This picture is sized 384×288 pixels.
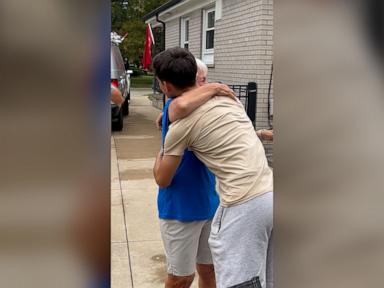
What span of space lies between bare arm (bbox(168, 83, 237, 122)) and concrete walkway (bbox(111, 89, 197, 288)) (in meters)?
1.80

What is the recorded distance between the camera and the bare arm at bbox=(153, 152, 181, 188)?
233 centimetres

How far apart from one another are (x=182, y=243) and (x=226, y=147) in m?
0.68

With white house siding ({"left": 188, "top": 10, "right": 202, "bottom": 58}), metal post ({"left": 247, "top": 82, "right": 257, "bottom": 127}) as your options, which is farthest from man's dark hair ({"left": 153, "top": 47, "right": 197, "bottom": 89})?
white house siding ({"left": 188, "top": 10, "right": 202, "bottom": 58})

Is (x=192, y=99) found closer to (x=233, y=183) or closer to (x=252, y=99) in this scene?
(x=233, y=183)

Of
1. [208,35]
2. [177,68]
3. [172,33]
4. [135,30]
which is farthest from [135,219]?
[135,30]

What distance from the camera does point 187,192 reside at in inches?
99.8

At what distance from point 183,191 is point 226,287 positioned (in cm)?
61

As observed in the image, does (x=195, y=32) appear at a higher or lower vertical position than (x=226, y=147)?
higher

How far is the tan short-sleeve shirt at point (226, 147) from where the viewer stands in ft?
7.05

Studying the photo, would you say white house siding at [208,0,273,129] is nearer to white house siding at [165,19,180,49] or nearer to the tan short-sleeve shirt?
white house siding at [165,19,180,49]

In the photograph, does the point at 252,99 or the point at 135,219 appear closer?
the point at 135,219

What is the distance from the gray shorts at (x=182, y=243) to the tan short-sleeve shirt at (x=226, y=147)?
44 centimetres
